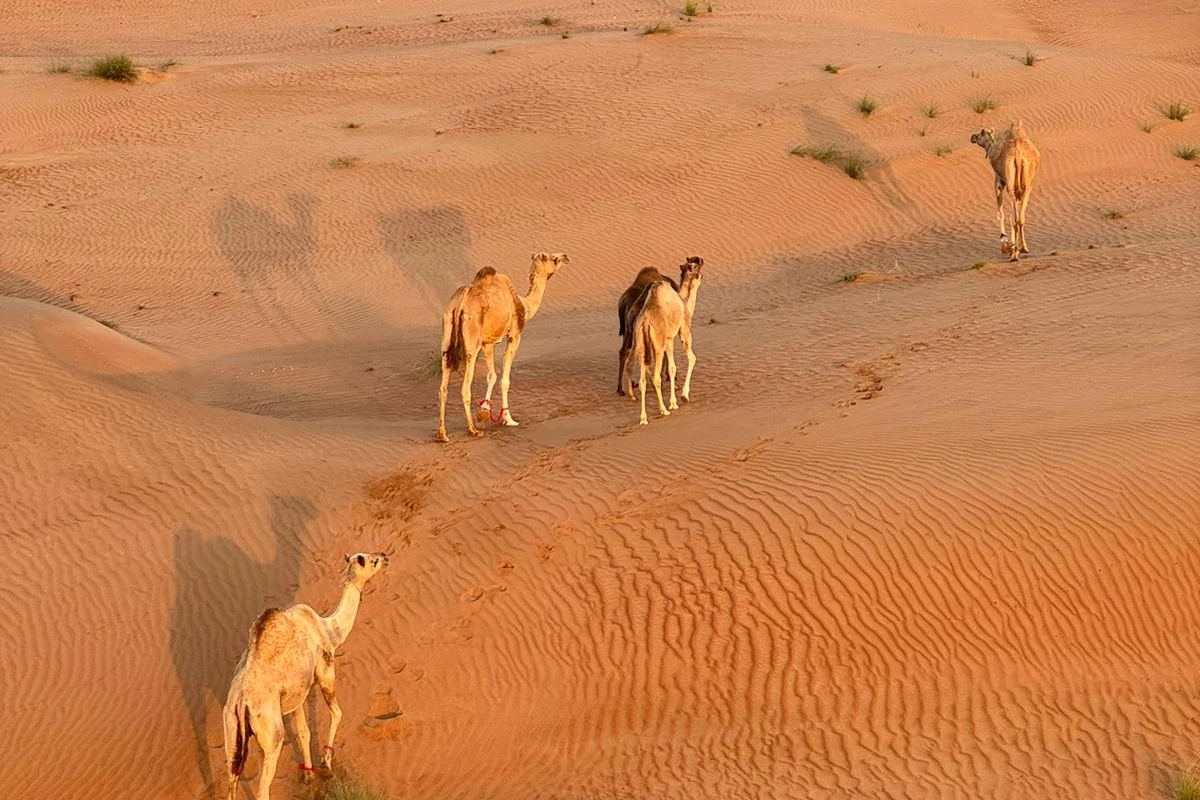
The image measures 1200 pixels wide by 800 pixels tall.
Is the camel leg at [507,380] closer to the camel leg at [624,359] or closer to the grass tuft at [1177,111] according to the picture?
the camel leg at [624,359]

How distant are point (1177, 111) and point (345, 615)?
78.8ft

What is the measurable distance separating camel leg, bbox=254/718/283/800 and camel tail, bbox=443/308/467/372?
18.2ft

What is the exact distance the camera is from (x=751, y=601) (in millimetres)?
10078

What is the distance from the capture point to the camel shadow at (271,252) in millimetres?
21531

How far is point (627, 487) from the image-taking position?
11461 mm

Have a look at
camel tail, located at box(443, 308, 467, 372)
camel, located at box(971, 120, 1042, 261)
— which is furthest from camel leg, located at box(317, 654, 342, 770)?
camel, located at box(971, 120, 1042, 261)

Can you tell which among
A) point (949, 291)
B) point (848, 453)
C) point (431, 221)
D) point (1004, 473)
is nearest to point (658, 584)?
point (848, 453)

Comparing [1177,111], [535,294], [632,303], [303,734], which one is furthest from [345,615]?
[1177,111]

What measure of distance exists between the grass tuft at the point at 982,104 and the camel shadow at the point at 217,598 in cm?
1986

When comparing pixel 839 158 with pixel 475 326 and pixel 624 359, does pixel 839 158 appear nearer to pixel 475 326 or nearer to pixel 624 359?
pixel 624 359

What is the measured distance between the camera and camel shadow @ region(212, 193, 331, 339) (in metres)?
21.5

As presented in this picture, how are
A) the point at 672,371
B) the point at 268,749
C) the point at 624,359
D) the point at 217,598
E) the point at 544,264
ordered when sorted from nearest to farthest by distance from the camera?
1. the point at 268,749
2. the point at 217,598
3. the point at 672,371
4. the point at 544,264
5. the point at 624,359

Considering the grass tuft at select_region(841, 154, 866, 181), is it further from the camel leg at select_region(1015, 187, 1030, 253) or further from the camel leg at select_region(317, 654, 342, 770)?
the camel leg at select_region(317, 654, 342, 770)

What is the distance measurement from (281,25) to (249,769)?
35.9m
